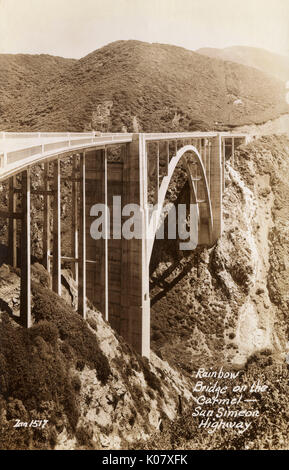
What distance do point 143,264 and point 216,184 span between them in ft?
50.9

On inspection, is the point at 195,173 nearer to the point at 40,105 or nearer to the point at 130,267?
the point at 130,267

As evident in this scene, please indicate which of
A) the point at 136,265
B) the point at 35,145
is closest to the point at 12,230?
the point at 35,145

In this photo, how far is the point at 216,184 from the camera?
1565 inches

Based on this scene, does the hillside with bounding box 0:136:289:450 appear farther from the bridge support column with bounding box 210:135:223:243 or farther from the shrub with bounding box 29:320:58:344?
the bridge support column with bounding box 210:135:223:243

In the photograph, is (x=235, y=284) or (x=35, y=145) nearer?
(x=35, y=145)

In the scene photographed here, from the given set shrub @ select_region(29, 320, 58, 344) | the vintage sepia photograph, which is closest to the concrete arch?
the vintage sepia photograph

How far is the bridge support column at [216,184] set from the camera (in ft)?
128

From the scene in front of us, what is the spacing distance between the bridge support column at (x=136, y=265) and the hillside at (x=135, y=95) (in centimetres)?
2360

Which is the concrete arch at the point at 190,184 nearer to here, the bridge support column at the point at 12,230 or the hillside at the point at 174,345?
the hillside at the point at 174,345

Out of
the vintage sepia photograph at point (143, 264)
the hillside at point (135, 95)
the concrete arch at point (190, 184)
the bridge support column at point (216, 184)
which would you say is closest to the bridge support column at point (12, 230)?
the vintage sepia photograph at point (143, 264)

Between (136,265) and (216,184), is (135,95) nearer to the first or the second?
(216,184)

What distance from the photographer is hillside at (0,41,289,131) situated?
4934cm

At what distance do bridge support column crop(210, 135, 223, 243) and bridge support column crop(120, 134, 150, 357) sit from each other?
1433 cm
